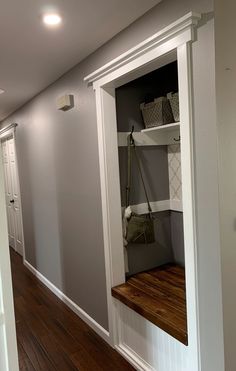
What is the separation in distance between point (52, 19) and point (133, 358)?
2.40 m

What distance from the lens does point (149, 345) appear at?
2125 mm

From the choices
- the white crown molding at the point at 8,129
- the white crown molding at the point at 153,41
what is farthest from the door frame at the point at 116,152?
the white crown molding at the point at 8,129

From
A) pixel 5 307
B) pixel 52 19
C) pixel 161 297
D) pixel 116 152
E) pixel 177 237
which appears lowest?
pixel 161 297

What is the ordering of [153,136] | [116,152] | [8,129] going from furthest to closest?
[8,129] < [153,136] < [116,152]

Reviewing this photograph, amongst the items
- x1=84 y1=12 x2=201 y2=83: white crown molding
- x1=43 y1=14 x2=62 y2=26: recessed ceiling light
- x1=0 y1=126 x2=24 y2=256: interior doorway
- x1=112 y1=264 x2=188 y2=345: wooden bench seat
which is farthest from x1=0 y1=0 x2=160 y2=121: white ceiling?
x1=0 y1=126 x2=24 y2=256: interior doorway

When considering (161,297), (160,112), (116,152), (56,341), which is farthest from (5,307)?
(160,112)

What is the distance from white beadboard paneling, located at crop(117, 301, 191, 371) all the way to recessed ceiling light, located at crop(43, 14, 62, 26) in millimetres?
2040

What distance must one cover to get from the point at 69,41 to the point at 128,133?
0.82 meters

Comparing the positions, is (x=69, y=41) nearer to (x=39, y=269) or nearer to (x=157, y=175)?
(x=157, y=175)

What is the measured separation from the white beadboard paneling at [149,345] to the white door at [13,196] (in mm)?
3089

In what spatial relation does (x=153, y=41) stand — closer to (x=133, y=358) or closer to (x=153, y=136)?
(x=153, y=136)

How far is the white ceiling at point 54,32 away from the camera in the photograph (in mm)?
1662

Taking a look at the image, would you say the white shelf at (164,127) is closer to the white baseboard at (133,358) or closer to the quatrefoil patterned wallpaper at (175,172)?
the quatrefoil patterned wallpaper at (175,172)

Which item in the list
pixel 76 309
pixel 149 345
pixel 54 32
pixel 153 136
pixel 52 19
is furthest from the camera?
pixel 76 309
